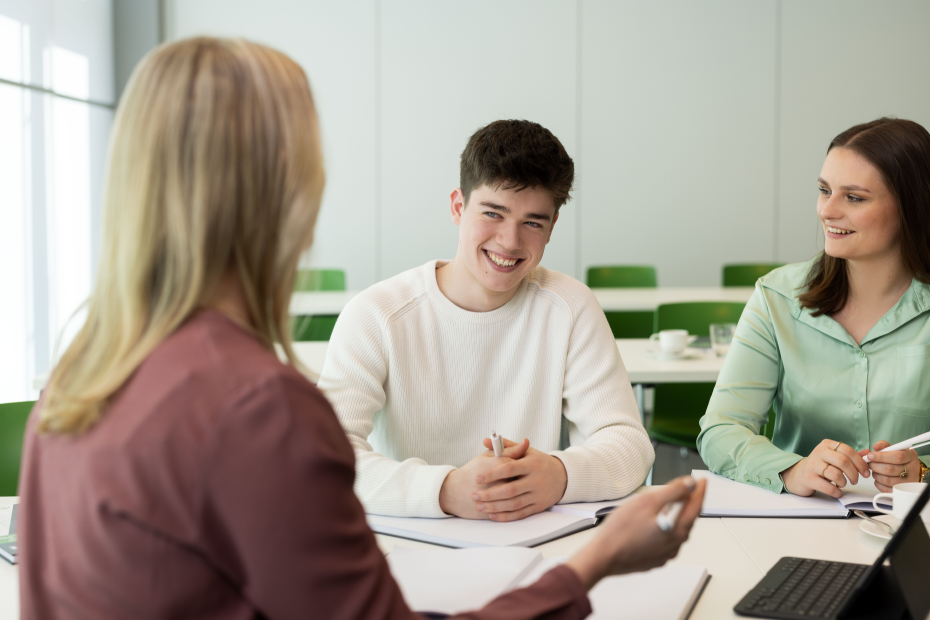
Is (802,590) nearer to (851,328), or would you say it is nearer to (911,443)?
(911,443)

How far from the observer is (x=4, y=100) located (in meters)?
4.16

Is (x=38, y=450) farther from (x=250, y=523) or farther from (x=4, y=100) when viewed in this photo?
(x=4, y=100)

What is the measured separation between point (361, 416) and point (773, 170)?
17.0 feet

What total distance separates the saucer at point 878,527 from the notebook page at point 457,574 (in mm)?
536

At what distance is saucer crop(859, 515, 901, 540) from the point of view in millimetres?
1201

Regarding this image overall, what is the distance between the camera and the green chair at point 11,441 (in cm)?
162

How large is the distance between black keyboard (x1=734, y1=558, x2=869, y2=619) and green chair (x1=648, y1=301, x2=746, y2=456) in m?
1.60

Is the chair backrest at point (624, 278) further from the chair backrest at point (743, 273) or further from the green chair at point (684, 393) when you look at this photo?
the green chair at point (684, 393)

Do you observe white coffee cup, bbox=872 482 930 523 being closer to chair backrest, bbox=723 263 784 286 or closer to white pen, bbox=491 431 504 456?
white pen, bbox=491 431 504 456

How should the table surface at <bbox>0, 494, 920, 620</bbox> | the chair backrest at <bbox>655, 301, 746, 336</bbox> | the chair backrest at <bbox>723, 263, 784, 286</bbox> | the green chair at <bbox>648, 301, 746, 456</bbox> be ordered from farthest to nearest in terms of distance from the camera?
the chair backrest at <bbox>723, 263, 784, 286</bbox> → the chair backrest at <bbox>655, 301, 746, 336</bbox> → the green chair at <bbox>648, 301, 746, 456</bbox> → the table surface at <bbox>0, 494, 920, 620</bbox>

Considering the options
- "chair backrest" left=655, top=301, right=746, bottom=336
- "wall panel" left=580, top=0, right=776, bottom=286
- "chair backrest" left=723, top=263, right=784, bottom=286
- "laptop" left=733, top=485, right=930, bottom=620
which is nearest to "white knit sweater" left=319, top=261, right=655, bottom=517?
"laptop" left=733, top=485, right=930, bottom=620

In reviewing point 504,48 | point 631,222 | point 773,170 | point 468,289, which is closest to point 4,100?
point 504,48

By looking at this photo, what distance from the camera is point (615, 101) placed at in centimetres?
586

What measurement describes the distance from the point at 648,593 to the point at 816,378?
882 millimetres
